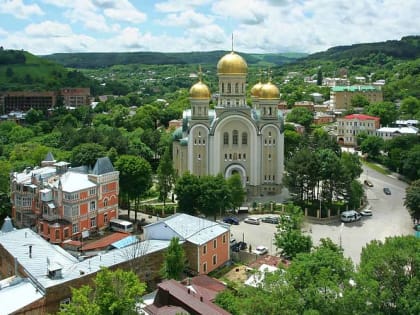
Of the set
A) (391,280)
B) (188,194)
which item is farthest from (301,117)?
(391,280)

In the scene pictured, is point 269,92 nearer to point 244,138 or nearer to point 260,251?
point 244,138

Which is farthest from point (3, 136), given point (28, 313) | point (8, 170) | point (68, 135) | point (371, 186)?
point (28, 313)

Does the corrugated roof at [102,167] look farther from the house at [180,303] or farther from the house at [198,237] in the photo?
the house at [180,303]

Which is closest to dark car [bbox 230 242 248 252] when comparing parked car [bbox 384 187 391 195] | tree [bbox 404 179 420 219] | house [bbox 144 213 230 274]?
house [bbox 144 213 230 274]

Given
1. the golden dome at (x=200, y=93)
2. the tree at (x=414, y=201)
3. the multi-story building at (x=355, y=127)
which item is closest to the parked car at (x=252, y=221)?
the tree at (x=414, y=201)

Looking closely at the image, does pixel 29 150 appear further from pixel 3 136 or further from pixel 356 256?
pixel 356 256
